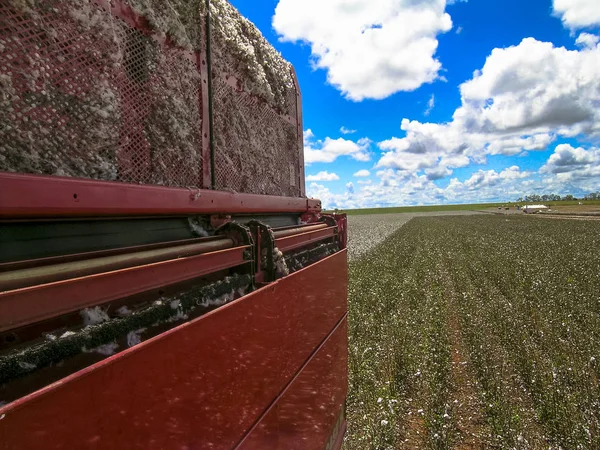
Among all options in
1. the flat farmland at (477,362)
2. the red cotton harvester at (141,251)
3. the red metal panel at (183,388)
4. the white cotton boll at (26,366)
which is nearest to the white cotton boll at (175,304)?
the red cotton harvester at (141,251)

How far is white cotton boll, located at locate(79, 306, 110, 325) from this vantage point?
3.34 feet

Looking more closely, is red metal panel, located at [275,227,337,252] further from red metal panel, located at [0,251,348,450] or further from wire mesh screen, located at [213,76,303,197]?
wire mesh screen, located at [213,76,303,197]

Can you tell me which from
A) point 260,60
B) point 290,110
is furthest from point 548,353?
point 260,60

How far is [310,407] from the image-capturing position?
2213 mm

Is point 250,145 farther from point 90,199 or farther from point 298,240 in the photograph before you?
point 90,199

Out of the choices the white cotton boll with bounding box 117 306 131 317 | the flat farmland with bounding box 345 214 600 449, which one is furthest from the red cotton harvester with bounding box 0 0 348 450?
the flat farmland with bounding box 345 214 600 449

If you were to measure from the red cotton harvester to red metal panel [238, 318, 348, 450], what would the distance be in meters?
0.02

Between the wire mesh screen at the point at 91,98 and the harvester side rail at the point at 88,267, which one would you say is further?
the wire mesh screen at the point at 91,98

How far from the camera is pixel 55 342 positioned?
35.8 inches

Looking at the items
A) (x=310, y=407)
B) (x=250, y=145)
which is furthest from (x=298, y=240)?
(x=310, y=407)

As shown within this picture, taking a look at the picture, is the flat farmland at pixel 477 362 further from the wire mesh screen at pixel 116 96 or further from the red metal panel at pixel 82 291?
the red metal panel at pixel 82 291

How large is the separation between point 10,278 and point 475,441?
511 cm

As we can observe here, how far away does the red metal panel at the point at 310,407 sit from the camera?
5.48 ft

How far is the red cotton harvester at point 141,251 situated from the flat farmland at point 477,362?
2946mm
